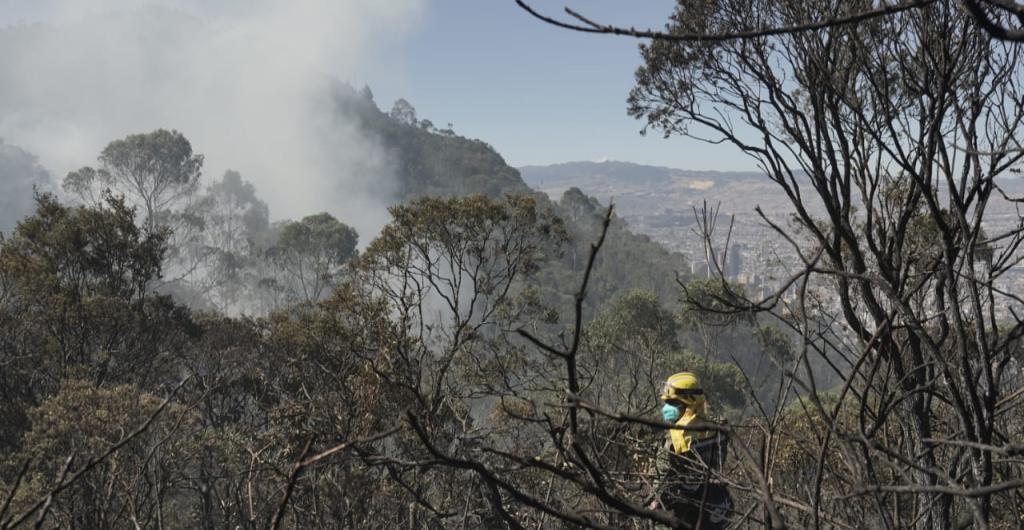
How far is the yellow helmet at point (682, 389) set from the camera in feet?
9.70

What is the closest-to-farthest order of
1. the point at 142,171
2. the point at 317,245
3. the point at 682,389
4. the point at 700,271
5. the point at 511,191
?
the point at 682,389 < the point at 317,245 < the point at 142,171 < the point at 511,191 < the point at 700,271

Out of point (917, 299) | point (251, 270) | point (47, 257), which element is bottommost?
point (251, 270)

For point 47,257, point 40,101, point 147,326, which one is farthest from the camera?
point 40,101

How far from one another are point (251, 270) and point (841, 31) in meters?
44.1

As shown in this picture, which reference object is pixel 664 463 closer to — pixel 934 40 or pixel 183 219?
pixel 934 40

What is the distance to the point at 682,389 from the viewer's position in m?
2.96

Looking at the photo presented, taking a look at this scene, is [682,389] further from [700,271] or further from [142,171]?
[700,271]

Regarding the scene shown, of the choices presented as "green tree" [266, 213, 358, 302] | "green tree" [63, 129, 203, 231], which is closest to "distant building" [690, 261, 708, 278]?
"green tree" [266, 213, 358, 302]

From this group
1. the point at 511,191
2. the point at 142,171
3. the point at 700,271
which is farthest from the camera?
the point at 700,271

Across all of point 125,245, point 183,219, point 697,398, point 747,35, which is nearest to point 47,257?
point 125,245

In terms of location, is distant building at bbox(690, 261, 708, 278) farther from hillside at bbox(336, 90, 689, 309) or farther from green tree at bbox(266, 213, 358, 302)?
green tree at bbox(266, 213, 358, 302)

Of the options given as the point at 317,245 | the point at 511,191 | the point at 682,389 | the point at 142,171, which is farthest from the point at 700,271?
the point at 682,389

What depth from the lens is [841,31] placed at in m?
4.34

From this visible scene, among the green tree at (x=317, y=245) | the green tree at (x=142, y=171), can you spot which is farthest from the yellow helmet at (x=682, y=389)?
the green tree at (x=142, y=171)
